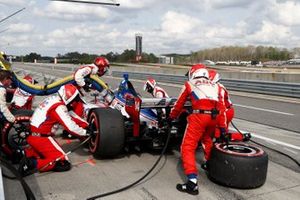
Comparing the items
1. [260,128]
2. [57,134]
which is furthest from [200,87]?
[260,128]

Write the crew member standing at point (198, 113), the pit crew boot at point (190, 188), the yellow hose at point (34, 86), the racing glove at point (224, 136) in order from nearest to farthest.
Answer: the pit crew boot at point (190, 188)
the crew member standing at point (198, 113)
the racing glove at point (224, 136)
the yellow hose at point (34, 86)

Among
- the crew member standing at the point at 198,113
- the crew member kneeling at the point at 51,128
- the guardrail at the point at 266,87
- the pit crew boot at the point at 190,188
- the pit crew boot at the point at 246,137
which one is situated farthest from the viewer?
the guardrail at the point at 266,87

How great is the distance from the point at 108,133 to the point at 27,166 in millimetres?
1269

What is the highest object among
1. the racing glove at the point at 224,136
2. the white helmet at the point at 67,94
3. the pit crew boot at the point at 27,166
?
the white helmet at the point at 67,94

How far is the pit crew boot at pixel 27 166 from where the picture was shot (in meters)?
5.47

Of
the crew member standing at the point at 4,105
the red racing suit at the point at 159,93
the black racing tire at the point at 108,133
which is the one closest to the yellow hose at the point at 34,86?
the red racing suit at the point at 159,93

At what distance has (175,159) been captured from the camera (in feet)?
21.1

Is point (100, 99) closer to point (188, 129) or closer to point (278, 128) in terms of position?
point (188, 129)

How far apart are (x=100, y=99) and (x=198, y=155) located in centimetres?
274

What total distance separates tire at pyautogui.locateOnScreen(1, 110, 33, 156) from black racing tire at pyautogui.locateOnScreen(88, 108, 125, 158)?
1483 mm

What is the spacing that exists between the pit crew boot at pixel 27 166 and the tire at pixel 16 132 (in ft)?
3.14

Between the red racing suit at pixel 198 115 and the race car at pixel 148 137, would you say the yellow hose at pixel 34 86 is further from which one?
the red racing suit at pixel 198 115

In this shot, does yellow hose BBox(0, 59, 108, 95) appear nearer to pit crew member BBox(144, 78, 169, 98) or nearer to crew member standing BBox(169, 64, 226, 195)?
pit crew member BBox(144, 78, 169, 98)

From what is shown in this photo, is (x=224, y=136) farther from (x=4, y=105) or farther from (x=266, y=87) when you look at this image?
(x=266, y=87)
